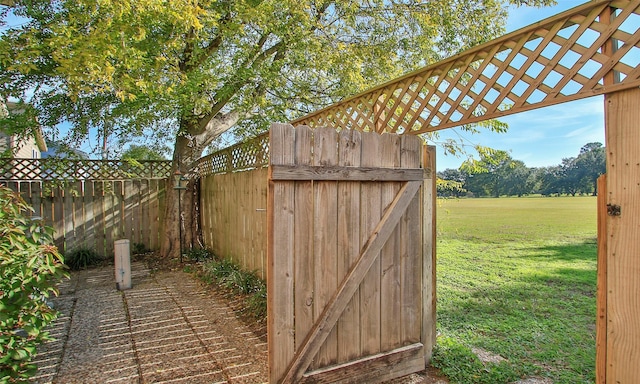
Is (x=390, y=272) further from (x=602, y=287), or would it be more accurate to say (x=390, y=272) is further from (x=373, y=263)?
(x=602, y=287)

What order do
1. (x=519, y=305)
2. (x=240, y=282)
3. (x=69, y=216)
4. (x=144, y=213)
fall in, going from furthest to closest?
(x=144, y=213), (x=69, y=216), (x=240, y=282), (x=519, y=305)

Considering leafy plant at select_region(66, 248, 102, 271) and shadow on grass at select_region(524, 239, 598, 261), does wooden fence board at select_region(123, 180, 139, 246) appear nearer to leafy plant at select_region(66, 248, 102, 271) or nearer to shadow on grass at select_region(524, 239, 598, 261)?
leafy plant at select_region(66, 248, 102, 271)

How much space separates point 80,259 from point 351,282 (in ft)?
18.9

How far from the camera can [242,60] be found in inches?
221

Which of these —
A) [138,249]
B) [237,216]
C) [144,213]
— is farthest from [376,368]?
[144,213]

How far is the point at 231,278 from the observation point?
4594 millimetres

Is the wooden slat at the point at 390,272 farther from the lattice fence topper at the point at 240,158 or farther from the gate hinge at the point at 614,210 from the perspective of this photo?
the lattice fence topper at the point at 240,158

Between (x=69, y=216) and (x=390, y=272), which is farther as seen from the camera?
(x=69, y=216)

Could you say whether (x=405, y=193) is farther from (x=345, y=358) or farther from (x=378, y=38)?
(x=378, y=38)

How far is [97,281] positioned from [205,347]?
3207 millimetres

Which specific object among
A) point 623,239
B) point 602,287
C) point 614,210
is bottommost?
point 602,287

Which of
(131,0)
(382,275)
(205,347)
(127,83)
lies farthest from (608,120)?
(127,83)

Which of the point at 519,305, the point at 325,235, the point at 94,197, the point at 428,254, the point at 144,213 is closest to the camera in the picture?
the point at 325,235

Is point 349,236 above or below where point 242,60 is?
below
